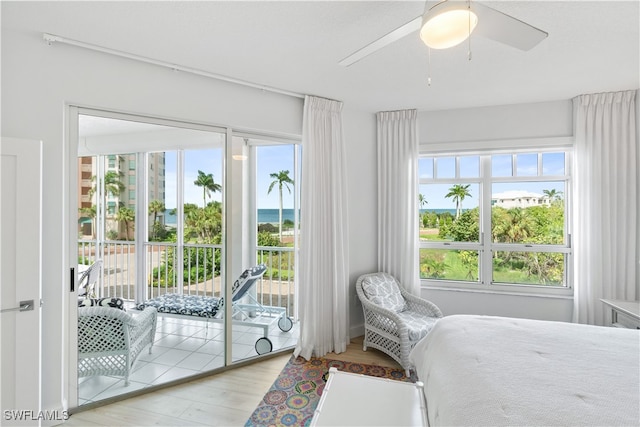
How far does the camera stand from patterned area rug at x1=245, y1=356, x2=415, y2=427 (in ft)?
6.87

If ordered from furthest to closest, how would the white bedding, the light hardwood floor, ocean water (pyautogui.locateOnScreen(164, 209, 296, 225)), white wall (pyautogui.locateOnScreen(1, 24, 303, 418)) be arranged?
ocean water (pyautogui.locateOnScreen(164, 209, 296, 225)) < the light hardwood floor < white wall (pyautogui.locateOnScreen(1, 24, 303, 418)) < the white bedding

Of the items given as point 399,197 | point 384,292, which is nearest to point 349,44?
point 399,197

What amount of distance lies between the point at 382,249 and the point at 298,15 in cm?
259

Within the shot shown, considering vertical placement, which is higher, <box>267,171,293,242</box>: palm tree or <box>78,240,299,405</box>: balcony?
<box>267,171,293,242</box>: palm tree

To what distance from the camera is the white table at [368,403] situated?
148 centimetres

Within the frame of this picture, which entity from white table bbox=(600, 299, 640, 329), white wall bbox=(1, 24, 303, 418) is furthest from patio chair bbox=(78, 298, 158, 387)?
white table bbox=(600, 299, 640, 329)

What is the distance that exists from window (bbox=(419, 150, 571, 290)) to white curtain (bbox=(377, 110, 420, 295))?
32 cm

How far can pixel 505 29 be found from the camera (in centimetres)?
141

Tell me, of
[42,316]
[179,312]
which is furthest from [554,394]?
[42,316]

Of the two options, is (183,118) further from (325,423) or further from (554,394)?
(554,394)

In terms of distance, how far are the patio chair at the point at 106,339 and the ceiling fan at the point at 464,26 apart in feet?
8.91

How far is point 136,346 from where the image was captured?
247cm

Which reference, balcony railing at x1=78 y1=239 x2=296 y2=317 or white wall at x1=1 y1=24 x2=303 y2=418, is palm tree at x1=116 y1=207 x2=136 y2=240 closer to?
balcony railing at x1=78 y1=239 x2=296 y2=317

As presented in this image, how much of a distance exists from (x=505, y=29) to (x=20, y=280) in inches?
119
